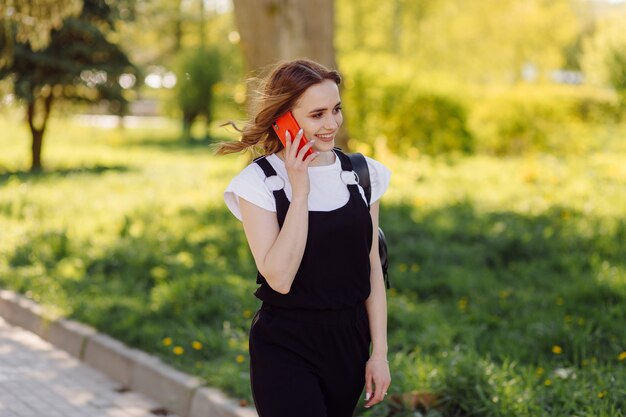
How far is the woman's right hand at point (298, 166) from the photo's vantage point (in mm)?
2855

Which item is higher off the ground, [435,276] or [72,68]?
[72,68]

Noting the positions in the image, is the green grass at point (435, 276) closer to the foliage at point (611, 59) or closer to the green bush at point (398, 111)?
the green bush at point (398, 111)

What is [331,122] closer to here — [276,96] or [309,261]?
[276,96]

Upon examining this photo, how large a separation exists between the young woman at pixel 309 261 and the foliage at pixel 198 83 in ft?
93.7

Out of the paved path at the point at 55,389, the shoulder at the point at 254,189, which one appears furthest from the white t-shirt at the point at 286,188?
the paved path at the point at 55,389

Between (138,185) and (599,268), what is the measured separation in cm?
938

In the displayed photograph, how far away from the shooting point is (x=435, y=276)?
7898mm

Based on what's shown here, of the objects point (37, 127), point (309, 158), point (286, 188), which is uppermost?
point (309, 158)

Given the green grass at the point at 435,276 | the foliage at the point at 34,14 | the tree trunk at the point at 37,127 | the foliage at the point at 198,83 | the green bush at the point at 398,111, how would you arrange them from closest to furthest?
the green grass at the point at 435,276, the foliage at the point at 34,14, the green bush at the point at 398,111, the tree trunk at the point at 37,127, the foliage at the point at 198,83

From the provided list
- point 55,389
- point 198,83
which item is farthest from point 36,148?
point 55,389

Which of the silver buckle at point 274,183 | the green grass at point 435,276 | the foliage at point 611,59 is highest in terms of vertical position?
the foliage at point 611,59

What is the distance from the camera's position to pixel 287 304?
9.82 feet

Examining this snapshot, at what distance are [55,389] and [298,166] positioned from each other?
3.95m

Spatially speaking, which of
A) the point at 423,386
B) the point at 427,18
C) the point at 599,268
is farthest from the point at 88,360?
the point at 427,18
